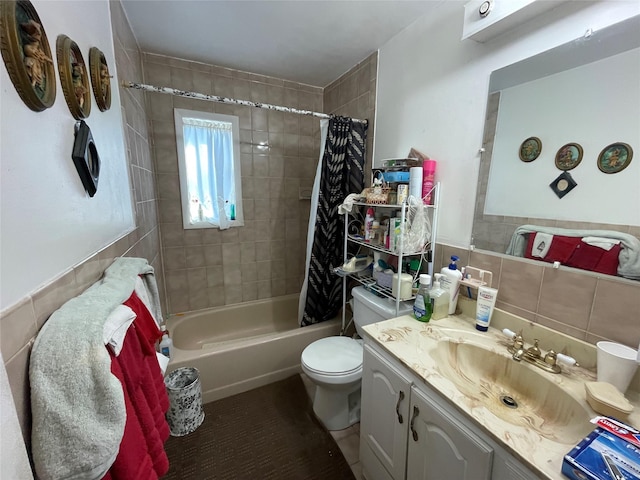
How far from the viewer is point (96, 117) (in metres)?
0.98

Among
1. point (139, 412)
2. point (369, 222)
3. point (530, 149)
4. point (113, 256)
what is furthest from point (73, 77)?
point (530, 149)

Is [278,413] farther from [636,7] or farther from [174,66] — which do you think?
[174,66]

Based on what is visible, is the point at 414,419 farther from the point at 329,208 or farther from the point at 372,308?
the point at 329,208

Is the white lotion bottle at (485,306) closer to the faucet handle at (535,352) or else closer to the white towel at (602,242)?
the faucet handle at (535,352)

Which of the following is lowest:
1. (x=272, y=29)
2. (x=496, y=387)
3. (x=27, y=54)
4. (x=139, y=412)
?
(x=496, y=387)

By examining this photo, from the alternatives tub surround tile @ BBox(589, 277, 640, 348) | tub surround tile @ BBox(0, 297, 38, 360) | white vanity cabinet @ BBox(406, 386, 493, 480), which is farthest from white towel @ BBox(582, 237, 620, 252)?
tub surround tile @ BBox(0, 297, 38, 360)

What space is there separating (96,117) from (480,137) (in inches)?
63.9

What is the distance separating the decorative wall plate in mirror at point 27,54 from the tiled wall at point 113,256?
43 cm

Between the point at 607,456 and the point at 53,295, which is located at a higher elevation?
the point at 53,295

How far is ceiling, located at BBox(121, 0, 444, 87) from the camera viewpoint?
1.41m

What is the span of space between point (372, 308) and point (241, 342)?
1020 mm

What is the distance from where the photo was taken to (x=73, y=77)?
793 millimetres

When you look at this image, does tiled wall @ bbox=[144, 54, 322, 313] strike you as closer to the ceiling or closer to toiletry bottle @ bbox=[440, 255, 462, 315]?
the ceiling

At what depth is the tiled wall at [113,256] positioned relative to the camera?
479 mm
